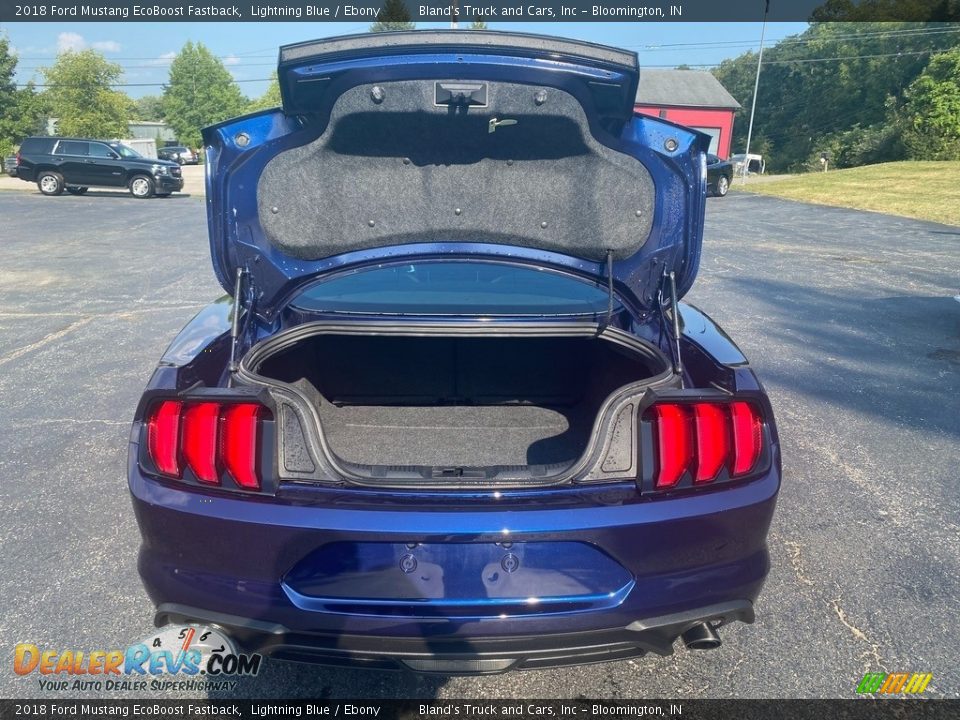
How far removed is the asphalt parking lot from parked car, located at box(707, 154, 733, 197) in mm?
14001

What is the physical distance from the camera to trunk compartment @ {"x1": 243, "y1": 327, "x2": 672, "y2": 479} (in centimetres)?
238

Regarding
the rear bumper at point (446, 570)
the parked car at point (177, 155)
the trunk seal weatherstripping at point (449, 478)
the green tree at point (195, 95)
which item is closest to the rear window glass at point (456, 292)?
the trunk seal weatherstripping at point (449, 478)

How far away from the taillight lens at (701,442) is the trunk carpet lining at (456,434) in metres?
0.64

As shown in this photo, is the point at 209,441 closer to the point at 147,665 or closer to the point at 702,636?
A: the point at 147,665

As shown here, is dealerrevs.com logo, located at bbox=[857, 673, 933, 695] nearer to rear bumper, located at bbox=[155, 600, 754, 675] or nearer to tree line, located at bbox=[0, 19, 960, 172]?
rear bumper, located at bbox=[155, 600, 754, 675]

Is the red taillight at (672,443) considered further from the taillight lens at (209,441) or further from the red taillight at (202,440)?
the red taillight at (202,440)

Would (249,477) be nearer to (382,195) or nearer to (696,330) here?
(382,195)

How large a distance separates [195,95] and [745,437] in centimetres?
8745

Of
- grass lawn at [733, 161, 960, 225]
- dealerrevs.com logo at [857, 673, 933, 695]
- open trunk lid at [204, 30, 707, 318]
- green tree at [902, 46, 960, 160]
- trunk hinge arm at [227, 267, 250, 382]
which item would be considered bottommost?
dealerrevs.com logo at [857, 673, 933, 695]

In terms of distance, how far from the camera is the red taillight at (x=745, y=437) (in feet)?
5.81

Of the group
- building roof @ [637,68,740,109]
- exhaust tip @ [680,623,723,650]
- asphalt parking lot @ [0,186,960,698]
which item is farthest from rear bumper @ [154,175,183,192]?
building roof @ [637,68,740,109]

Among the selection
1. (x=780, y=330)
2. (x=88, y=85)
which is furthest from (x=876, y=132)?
(x=88, y=85)

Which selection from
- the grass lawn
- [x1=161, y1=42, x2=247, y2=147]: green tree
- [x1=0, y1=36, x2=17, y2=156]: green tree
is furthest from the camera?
[x1=161, y1=42, x2=247, y2=147]: green tree

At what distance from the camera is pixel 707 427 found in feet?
5.76
